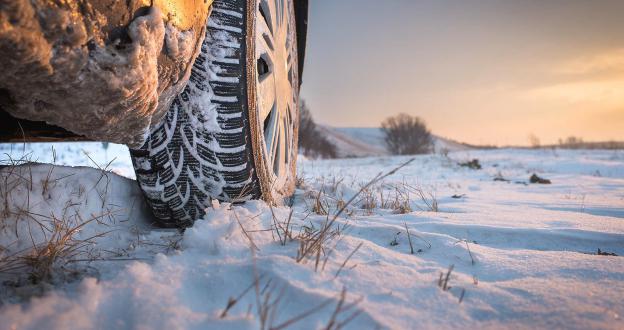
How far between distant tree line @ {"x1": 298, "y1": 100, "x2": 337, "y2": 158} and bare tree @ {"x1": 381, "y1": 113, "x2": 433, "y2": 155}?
5.08 meters

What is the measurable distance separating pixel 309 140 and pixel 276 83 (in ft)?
58.3

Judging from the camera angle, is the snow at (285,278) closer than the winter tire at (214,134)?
Yes

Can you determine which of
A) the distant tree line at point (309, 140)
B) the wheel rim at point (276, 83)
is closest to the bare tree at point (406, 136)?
the distant tree line at point (309, 140)

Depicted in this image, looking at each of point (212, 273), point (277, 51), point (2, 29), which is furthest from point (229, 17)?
point (212, 273)

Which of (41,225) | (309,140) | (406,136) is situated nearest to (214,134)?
(41,225)

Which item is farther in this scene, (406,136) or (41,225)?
(406,136)

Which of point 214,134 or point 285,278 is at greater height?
point 214,134

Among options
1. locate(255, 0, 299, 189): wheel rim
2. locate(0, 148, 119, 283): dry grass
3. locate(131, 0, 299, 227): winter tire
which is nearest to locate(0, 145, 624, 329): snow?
locate(0, 148, 119, 283): dry grass

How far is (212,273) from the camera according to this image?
0.73 m

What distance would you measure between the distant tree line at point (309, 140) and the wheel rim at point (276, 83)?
16.8 metres

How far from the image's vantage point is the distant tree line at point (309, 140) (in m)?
19.1

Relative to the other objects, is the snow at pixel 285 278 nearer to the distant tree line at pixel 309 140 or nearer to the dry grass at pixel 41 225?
the dry grass at pixel 41 225

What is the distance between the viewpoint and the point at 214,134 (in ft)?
3.69

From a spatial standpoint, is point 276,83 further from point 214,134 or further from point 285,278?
point 285,278
